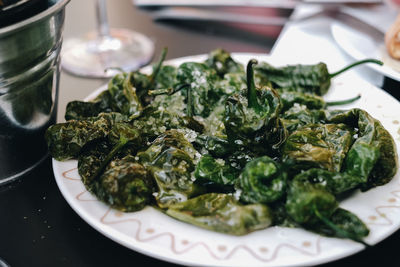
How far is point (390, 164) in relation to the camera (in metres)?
0.92

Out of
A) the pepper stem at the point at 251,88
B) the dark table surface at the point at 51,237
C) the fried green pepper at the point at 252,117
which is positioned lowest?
the dark table surface at the point at 51,237

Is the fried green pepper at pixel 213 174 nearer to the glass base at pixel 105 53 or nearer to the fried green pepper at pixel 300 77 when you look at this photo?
the fried green pepper at pixel 300 77

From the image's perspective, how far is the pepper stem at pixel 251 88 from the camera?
3.05 ft

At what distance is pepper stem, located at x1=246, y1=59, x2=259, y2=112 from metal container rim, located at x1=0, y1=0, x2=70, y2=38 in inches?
15.7

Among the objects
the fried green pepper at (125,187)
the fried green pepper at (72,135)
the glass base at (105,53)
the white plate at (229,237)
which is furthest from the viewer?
the glass base at (105,53)

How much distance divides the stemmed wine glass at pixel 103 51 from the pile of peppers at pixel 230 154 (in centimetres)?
51

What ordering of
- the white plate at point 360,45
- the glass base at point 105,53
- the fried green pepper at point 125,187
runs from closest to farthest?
the fried green pepper at point 125,187 < the white plate at point 360,45 < the glass base at point 105,53

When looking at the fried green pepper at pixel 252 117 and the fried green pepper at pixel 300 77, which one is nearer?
the fried green pepper at pixel 252 117

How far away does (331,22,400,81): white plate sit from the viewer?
1505mm

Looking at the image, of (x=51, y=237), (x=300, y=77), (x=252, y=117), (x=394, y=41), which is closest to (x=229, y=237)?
(x=252, y=117)

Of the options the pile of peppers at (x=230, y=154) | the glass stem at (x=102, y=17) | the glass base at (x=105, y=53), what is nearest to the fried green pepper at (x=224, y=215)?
the pile of peppers at (x=230, y=154)

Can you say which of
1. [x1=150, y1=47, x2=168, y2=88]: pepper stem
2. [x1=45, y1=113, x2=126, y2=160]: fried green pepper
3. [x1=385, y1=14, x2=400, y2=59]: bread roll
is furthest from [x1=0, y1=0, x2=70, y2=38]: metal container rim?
[x1=385, y1=14, x2=400, y2=59]: bread roll

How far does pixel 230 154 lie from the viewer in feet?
3.26

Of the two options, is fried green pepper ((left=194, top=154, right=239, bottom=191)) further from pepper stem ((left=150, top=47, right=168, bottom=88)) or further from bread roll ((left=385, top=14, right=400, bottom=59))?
bread roll ((left=385, top=14, right=400, bottom=59))
